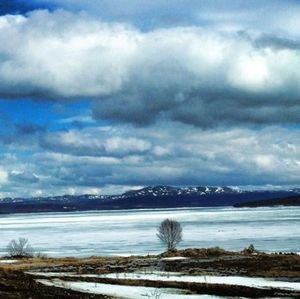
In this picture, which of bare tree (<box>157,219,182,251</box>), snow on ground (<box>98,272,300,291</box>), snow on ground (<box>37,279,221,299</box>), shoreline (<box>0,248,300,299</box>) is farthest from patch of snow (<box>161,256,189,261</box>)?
snow on ground (<box>37,279,221,299</box>)

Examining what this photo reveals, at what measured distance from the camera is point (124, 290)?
38.0m

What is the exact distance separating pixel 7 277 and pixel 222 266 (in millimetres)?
23881

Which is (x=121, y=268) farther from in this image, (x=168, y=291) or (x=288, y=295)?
(x=288, y=295)

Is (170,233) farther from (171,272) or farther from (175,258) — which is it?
(171,272)

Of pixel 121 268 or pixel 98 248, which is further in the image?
pixel 98 248

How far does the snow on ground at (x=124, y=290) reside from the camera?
34.6 m

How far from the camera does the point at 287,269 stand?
176ft

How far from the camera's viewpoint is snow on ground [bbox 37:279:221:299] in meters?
34.6

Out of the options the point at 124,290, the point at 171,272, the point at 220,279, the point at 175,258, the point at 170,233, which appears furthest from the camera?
the point at 170,233

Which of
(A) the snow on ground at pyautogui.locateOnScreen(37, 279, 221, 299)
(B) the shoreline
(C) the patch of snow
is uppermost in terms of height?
(A) the snow on ground at pyautogui.locateOnScreen(37, 279, 221, 299)

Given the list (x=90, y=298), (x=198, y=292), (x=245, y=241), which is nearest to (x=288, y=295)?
(x=198, y=292)

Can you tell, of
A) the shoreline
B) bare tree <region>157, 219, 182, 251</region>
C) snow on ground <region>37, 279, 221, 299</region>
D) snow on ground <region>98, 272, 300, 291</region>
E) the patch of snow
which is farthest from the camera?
bare tree <region>157, 219, 182, 251</region>

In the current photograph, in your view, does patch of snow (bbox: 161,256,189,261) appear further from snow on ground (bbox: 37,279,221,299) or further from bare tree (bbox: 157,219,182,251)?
snow on ground (bbox: 37,279,221,299)

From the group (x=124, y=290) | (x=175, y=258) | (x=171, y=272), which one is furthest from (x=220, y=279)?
(x=175, y=258)
